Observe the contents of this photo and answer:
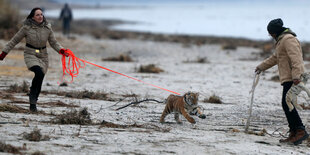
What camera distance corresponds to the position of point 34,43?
8188mm

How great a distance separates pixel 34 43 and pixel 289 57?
14.2ft

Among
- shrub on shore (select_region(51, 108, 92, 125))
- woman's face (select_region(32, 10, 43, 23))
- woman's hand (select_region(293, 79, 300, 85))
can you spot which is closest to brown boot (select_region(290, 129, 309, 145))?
woman's hand (select_region(293, 79, 300, 85))

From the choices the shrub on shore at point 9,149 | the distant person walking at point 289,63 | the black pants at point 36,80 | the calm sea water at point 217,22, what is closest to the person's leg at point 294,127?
the distant person walking at point 289,63

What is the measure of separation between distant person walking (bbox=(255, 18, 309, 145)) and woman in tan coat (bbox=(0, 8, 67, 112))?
3892 mm

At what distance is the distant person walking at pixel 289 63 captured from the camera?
6.77 meters

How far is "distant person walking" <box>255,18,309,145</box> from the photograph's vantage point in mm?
6766

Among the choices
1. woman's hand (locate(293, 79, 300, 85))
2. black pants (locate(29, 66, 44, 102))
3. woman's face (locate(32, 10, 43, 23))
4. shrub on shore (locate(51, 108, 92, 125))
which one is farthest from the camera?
black pants (locate(29, 66, 44, 102))

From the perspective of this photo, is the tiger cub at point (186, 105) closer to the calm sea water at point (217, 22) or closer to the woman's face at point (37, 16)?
the woman's face at point (37, 16)

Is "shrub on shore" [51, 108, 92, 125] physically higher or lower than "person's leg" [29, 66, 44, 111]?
lower

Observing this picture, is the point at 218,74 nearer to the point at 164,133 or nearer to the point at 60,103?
the point at 60,103

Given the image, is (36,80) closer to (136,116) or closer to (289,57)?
(136,116)

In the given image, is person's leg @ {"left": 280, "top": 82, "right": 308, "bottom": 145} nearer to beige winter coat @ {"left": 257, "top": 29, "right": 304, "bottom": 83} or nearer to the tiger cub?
beige winter coat @ {"left": 257, "top": 29, "right": 304, "bottom": 83}

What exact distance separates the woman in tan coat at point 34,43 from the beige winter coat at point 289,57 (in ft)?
13.2

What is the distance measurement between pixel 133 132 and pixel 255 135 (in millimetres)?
1989
